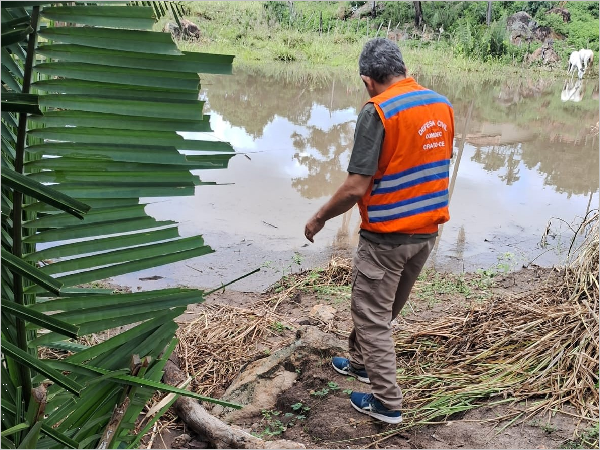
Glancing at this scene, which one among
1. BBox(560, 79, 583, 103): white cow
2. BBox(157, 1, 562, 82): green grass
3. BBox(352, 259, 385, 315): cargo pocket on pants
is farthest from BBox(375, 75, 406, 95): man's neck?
BBox(560, 79, 583, 103): white cow

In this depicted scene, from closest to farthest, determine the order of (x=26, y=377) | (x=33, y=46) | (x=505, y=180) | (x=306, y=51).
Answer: (x=33, y=46) → (x=26, y=377) → (x=505, y=180) → (x=306, y=51)

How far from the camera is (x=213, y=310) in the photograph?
4770mm

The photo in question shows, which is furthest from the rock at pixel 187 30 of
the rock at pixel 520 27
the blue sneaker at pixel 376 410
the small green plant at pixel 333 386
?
the blue sneaker at pixel 376 410

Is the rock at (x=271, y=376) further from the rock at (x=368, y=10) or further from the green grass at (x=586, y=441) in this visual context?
the rock at (x=368, y=10)

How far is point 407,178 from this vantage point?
3039 mm

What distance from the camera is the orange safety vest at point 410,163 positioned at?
296 cm

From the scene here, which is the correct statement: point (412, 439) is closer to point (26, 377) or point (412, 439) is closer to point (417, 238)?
point (417, 238)

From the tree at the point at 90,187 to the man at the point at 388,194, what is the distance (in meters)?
1.90

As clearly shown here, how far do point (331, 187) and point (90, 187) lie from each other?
24.3 ft

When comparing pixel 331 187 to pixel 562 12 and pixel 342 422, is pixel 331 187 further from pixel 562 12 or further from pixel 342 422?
pixel 562 12

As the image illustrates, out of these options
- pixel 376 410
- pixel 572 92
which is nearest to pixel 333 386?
pixel 376 410

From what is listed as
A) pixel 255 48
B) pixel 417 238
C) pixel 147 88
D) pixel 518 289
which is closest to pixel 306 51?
pixel 255 48

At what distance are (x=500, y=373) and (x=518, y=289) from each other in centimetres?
217

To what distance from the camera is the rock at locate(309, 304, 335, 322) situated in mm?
4613
